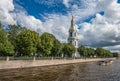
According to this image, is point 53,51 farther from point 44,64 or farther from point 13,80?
point 13,80

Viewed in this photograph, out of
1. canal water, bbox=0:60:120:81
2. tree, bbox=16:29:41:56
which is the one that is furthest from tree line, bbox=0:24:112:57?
canal water, bbox=0:60:120:81

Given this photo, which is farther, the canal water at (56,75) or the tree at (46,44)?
the tree at (46,44)

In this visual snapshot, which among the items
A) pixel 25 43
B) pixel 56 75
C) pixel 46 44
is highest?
pixel 46 44

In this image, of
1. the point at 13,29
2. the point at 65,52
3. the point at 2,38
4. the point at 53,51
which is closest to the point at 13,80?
the point at 2,38

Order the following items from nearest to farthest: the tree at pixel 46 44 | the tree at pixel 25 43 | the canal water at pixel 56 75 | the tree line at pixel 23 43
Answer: the canal water at pixel 56 75 → the tree line at pixel 23 43 → the tree at pixel 25 43 → the tree at pixel 46 44

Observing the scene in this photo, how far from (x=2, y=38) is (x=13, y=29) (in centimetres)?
3359

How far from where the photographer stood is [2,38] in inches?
2975

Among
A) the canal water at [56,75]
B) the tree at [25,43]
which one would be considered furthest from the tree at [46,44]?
the canal water at [56,75]

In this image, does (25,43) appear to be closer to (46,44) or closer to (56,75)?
(46,44)

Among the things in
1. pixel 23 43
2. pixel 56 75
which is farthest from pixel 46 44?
pixel 56 75

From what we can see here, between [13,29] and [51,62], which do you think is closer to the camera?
[51,62]

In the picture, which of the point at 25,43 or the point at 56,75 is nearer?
the point at 56,75

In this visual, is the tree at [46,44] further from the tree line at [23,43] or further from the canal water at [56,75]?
the canal water at [56,75]

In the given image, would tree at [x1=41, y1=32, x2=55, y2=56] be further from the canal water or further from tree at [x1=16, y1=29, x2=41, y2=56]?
the canal water
